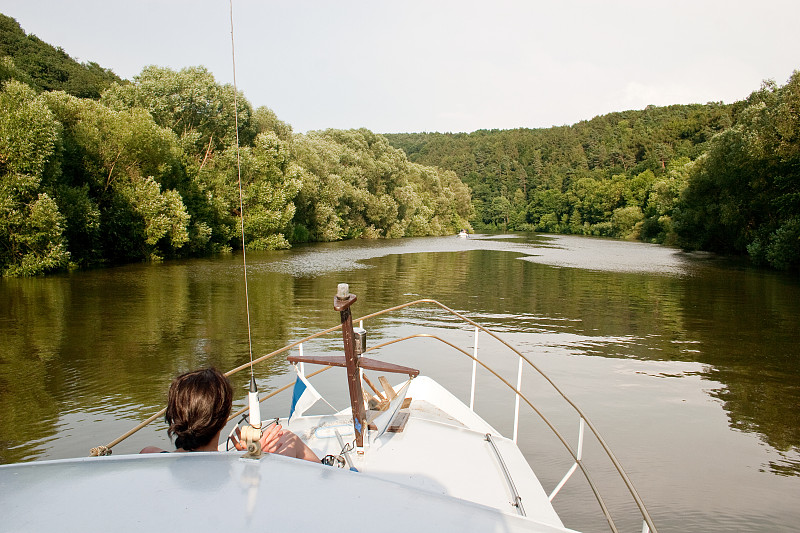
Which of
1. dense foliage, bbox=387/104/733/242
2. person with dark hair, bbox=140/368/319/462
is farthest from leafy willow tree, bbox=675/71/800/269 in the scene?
person with dark hair, bbox=140/368/319/462

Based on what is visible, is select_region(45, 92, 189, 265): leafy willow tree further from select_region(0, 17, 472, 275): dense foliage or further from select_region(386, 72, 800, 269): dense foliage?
select_region(386, 72, 800, 269): dense foliage

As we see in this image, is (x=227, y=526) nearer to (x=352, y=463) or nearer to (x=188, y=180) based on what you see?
(x=352, y=463)

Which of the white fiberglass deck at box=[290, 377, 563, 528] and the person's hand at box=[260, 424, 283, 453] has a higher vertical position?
the person's hand at box=[260, 424, 283, 453]

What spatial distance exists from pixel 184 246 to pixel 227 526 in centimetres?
4191

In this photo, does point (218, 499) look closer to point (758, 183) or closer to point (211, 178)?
point (758, 183)

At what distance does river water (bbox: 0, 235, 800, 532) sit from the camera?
8156 mm

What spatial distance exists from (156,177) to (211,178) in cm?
936

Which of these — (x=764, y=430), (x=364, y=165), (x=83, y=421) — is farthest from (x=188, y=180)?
(x=764, y=430)

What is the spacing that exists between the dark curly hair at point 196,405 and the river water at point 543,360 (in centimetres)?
521

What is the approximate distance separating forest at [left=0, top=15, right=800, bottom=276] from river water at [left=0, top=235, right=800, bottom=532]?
452cm

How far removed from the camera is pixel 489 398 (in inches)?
443

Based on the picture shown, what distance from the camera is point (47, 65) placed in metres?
67.4

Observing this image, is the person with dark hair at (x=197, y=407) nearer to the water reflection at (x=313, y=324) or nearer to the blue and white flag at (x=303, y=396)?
the blue and white flag at (x=303, y=396)

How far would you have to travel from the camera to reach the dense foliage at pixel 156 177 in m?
27.0
